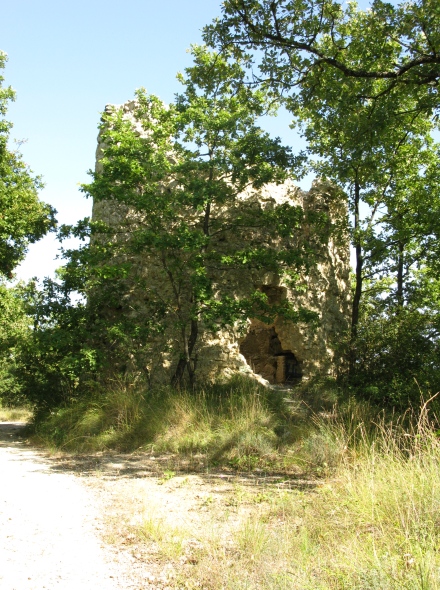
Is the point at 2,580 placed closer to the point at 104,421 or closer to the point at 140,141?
the point at 104,421

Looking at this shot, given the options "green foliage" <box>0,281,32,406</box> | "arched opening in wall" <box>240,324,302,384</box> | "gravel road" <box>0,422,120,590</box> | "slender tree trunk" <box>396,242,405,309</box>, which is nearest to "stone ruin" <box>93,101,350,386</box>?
"arched opening in wall" <box>240,324,302,384</box>

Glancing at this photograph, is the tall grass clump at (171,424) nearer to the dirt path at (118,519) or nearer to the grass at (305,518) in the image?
the grass at (305,518)

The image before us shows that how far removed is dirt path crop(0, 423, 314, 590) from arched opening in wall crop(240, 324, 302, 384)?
8769mm

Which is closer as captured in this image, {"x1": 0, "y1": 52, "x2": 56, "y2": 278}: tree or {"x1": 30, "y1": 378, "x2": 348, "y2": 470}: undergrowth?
{"x1": 30, "y1": 378, "x2": 348, "y2": 470}: undergrowth

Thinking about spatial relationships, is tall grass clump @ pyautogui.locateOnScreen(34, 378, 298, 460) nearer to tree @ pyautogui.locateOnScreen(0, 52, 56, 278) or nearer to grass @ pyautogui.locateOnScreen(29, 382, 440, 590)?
grass @ pyautogui.locateOnScreen(29, 382, 440, 590)

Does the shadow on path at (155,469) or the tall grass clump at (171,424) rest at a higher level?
the tall grass clump at (171,424)

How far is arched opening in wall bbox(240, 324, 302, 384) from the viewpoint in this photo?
16.8 meters

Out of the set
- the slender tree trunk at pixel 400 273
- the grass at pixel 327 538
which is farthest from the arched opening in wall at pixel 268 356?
the grass at pixel 327 538

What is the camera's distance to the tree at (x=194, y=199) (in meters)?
10.9

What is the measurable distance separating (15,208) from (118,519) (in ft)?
33.6

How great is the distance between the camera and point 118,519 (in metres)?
5.33

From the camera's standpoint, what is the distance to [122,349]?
39.3 feet

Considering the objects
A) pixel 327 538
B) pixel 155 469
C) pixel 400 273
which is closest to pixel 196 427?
pixel 155 469

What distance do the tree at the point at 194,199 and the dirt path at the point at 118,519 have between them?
13.7 ft
